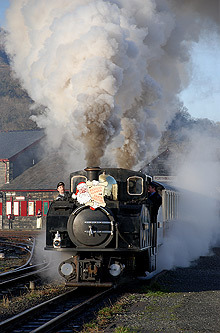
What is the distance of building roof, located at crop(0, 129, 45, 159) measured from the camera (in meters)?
43.2

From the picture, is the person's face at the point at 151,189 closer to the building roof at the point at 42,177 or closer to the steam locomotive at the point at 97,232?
the steam locomotive at the point at 97,232

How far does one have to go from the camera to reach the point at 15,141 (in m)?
45.8

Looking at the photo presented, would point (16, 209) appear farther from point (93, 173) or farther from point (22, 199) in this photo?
point (93, 173)

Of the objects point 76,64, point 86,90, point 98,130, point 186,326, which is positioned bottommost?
point 186,326

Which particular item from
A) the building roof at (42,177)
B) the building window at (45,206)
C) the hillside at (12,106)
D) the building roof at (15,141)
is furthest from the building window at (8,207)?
the hillside at (12,106)

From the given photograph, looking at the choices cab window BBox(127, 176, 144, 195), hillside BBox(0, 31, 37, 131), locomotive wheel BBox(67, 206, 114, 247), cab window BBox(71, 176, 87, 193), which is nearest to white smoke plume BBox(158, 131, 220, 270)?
cab window BBox(127, 176, 144, 195)

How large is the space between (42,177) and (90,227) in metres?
31.2

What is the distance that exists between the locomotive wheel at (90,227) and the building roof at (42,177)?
27.9 m

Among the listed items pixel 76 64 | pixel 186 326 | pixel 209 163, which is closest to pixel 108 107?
A: pixel 76 64

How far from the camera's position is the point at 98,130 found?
13.6 meters

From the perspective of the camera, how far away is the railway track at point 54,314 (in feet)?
23.0

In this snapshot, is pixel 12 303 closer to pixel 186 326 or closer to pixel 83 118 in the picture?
pixel 186 326

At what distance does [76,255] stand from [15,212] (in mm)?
30335

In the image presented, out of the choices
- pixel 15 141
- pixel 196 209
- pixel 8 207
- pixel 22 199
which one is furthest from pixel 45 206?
pixel 196 209
